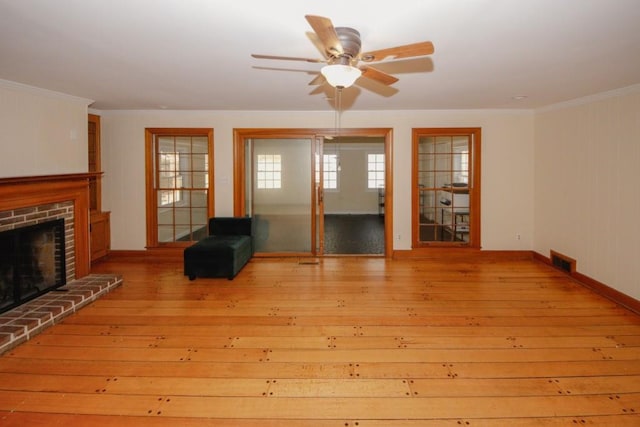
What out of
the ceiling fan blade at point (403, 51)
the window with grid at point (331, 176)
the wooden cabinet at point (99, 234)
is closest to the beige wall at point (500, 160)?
the wooden cabinet at point (99, 234)

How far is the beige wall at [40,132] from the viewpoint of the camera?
3953 millimetres

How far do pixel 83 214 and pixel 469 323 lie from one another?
4.59m

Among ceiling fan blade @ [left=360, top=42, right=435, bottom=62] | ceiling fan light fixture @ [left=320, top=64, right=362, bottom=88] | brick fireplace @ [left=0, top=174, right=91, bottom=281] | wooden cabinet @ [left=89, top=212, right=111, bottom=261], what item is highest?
ceiling fan blade @ [left=360, top=42, right=435, bottom=62]

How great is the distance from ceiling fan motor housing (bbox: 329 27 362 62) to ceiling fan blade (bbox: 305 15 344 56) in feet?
0.45

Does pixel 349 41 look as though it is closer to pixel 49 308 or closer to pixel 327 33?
pixel 327 33

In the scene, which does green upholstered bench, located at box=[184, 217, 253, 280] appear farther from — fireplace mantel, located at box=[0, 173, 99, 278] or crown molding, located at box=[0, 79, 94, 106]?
crown molding, located at box=[0, 79, 94, 106]

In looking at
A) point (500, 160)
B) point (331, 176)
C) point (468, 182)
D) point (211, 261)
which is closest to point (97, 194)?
point (211, 261)

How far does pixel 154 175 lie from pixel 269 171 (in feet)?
6.02

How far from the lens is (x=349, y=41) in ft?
8.32

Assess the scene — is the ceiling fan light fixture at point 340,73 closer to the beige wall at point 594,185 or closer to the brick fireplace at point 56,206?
the brick fireplace at point 56,206

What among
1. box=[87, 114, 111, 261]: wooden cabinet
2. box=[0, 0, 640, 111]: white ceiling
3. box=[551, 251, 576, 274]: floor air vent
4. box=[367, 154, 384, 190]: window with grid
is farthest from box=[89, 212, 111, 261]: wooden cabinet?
box=[367, 154, 384, 190]: window with grid

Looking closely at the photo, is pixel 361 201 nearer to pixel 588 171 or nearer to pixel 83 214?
pixel 588 171

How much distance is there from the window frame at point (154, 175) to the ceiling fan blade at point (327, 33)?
4.06 meters

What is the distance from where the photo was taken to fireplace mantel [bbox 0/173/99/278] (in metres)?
3.62
